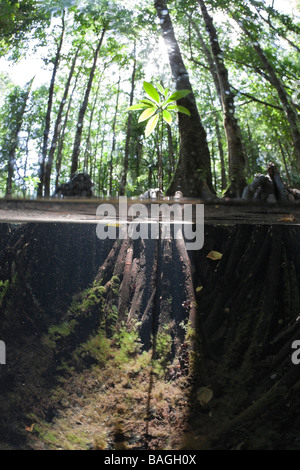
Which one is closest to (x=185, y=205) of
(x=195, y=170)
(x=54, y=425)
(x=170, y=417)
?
(x=195, y=170)

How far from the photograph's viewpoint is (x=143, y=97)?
2.27 metres

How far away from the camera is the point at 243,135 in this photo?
238 cm

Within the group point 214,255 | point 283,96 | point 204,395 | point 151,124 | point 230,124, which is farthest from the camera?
point 214,255

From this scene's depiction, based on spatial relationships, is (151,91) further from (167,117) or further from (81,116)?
(81,116)

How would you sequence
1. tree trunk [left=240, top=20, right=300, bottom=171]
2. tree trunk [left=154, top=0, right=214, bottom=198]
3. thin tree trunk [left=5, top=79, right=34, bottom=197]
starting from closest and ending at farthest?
1. thin tree trunk [left=5, top=79, right=34, bottom=197]
2. tree trunk [left=154, top=0, right=214, bottom=198]
3. tree trunk [left=240, top=20, right=300, bottom=171]

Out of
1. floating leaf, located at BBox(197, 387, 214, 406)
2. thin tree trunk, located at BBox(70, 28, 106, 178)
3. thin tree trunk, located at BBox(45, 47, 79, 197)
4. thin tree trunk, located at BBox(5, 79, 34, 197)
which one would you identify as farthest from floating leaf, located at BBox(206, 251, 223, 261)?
thin tree trunk, located at BBox(5, 79, 34, 197)

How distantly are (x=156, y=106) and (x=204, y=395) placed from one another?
297cm

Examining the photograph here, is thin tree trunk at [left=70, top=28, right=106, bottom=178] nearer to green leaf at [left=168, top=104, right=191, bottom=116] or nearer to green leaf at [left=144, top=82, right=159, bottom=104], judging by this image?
green leaf at [left=144, top=82, right=159, bottom=104]

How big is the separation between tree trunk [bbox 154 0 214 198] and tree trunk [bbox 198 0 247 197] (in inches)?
7.6

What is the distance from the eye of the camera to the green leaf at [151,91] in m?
2.09

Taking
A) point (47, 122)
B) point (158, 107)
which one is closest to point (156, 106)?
point (158, 107)

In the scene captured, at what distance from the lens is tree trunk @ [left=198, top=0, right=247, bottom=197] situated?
2.22 meters

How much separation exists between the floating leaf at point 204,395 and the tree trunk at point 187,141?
8.00 ft
